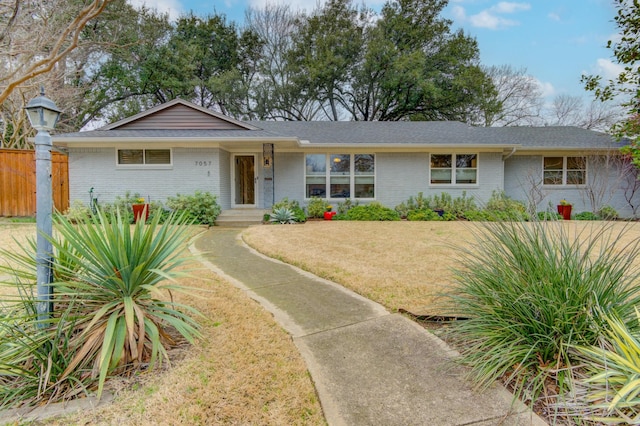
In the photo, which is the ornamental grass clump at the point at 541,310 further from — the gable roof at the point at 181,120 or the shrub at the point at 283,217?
the gable roof at the point at 181,120

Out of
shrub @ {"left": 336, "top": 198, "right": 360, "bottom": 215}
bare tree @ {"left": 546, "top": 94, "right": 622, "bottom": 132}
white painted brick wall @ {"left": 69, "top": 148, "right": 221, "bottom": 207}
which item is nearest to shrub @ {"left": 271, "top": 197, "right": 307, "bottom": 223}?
shrub @ {"left": 336, "top": 198, "right": 360, "bottom": 215}

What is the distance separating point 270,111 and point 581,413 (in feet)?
77.8

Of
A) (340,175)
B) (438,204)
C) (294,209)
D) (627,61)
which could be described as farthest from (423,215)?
(627,61)

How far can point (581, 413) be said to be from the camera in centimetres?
192

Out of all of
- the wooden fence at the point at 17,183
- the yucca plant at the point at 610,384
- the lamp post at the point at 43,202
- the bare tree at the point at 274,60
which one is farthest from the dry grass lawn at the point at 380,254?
the bare tree at the point at 274,60

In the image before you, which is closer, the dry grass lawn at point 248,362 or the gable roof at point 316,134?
the dry grass lawn at point 248,362

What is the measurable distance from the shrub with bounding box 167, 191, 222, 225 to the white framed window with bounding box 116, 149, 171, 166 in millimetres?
1650

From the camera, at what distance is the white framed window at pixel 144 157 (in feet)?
38.8

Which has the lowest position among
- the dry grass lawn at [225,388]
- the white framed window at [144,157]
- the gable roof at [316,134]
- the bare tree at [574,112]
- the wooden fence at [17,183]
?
the dry grass lawn at [225,388]

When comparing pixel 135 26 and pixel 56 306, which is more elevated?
pixel 135 26

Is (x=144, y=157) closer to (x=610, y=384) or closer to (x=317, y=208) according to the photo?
(x=317, y=208)

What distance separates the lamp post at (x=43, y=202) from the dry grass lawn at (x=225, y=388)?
942 millimetres

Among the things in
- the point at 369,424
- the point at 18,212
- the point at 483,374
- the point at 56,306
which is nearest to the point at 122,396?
the point at 56,306

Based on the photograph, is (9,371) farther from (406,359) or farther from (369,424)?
(406,359)
